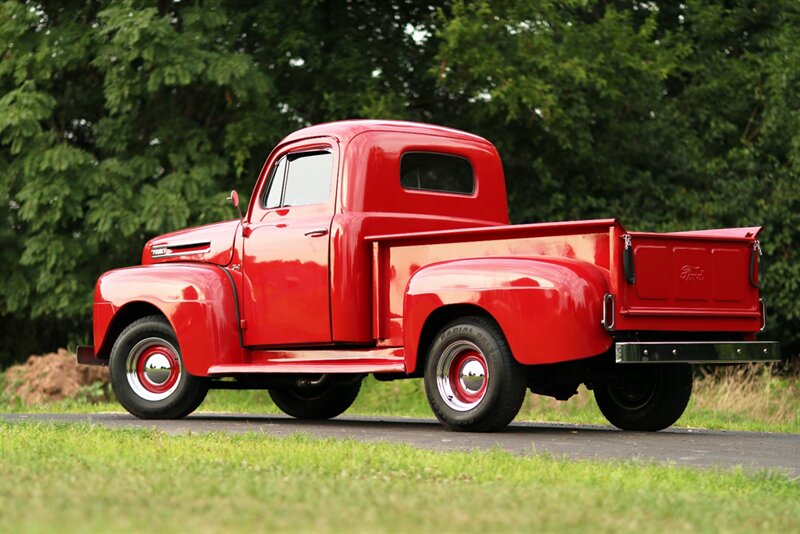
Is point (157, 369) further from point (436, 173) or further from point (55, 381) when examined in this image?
point (55, 381)

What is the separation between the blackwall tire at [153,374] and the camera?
1259 cm

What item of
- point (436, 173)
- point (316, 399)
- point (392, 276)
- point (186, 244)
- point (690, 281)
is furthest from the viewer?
point (316, 399)

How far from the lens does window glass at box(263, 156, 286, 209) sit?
12.6 m

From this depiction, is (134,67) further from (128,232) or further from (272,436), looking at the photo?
(272,436)

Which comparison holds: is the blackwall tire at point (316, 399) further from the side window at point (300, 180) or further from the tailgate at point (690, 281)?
the tailgate at point (690, 281)

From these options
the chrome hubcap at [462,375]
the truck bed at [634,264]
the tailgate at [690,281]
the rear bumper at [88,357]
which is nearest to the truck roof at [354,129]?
the truck bed at [634,264]

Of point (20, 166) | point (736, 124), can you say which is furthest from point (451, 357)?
point (736, 124)

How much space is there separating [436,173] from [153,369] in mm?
3037

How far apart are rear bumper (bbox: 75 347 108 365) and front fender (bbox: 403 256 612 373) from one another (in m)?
3.98

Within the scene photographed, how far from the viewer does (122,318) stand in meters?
13.2

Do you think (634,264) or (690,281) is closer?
(634,264)

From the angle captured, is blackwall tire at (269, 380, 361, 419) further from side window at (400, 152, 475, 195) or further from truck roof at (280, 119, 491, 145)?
truck roof at (280, 119, 491, 145)

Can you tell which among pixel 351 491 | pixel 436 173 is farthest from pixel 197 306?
pixel 351 491

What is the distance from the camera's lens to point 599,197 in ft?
81.9
